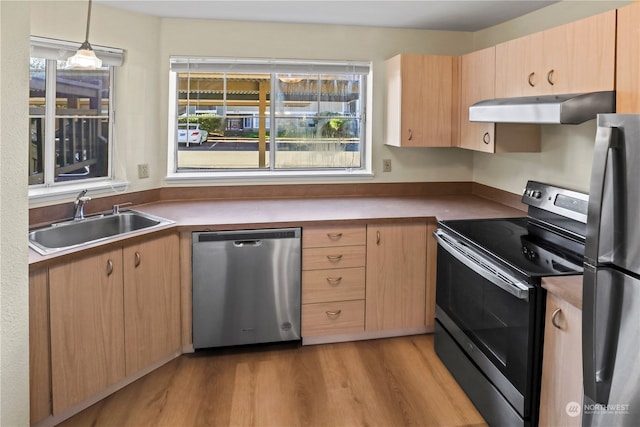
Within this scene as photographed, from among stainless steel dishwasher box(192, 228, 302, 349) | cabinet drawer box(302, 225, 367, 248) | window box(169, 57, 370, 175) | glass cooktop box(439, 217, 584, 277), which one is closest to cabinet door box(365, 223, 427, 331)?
cabinet drawer box(302, 225, 367, 248)

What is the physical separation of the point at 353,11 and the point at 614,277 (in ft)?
7.74

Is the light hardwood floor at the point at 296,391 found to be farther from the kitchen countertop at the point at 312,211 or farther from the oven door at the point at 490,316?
the kitchen countertop at the point at 312,211

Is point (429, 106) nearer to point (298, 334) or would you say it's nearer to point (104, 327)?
point (298, 334)

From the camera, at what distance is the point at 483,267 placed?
230 cm

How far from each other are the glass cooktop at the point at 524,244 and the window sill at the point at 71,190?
206 cm

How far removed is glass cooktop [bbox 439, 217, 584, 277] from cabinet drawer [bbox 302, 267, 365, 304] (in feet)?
2.10

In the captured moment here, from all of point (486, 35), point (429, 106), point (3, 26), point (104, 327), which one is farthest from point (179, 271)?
point (486, 35)

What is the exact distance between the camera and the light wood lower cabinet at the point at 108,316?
2252 millimetres

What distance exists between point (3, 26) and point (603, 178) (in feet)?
5.86

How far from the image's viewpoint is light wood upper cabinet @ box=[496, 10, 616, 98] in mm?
2018

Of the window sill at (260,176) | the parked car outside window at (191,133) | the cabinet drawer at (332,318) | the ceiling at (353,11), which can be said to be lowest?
the cabinet drawer at (332,318)

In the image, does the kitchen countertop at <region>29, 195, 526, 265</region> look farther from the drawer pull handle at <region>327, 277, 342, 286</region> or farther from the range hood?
the range hood

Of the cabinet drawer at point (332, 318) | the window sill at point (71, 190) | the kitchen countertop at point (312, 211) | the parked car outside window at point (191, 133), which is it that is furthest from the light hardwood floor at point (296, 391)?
the parked car outside window at point (191, 133)

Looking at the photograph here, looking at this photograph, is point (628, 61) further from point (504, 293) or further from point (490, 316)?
point (490, 316)
